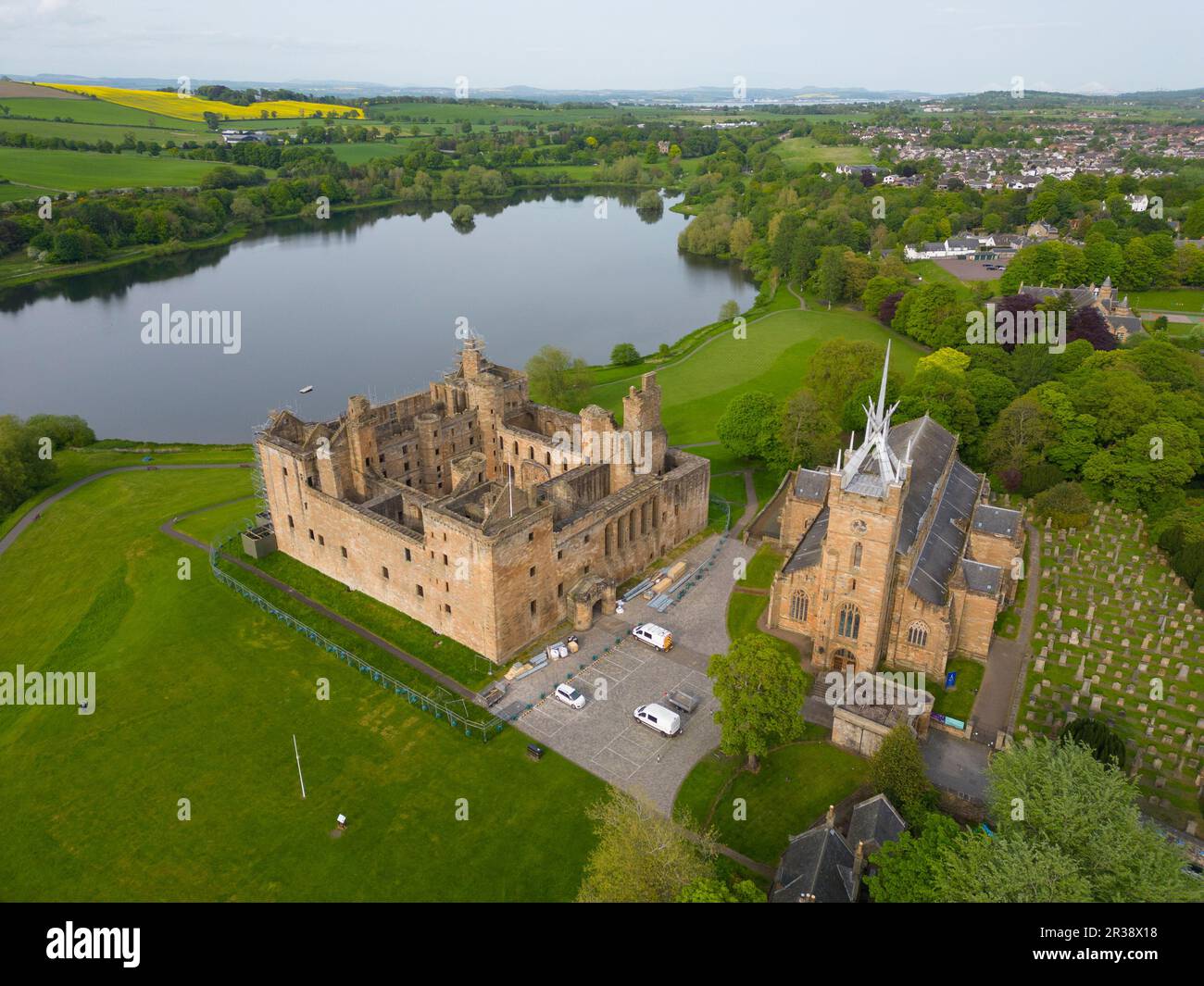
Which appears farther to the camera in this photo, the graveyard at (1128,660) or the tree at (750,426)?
the tree at (750,426)

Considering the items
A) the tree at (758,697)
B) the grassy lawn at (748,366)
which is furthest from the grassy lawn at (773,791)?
the grassy lawn at (748,366)

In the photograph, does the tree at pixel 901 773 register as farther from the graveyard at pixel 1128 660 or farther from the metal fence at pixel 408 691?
the metal fence at pixel 408 691

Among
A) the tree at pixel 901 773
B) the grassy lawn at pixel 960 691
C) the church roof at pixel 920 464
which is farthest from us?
the church roof at pixel 920 464

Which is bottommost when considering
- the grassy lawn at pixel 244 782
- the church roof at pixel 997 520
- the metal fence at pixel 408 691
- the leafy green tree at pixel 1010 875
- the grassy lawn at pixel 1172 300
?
the grassy lawn at pixel 244 782

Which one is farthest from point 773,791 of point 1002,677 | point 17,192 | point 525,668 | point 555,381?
point 17,192

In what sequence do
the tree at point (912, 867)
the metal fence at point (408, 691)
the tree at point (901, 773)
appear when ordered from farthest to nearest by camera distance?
the metal fence at point (408, 691) → the tree at point (901, 773) → the tree at point (912, 867)

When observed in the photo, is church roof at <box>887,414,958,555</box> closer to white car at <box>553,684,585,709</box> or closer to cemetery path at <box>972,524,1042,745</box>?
cemetery path at <box>972,524,1042,745</box>

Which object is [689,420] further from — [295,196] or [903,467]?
[295,196]

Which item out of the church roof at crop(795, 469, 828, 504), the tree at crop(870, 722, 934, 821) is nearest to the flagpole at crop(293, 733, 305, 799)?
the tree at crop(870, 722, 934, 821)
